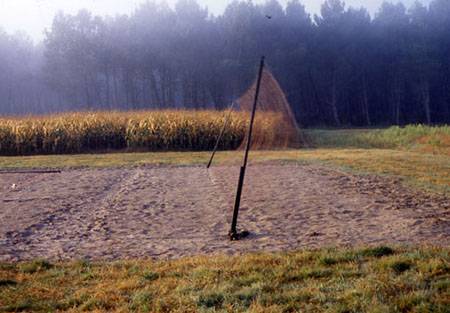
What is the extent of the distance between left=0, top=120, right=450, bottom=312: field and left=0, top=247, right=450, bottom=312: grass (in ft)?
0.04

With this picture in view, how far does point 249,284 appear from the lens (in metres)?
3.98

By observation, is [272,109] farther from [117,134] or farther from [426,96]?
[426,96]

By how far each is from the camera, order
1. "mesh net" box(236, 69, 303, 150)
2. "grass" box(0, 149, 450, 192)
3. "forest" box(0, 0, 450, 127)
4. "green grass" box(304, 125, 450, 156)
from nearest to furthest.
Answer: "mesh net" box(236, 69, 303, 150) → "grass" box(0, 149, 450, 192) → "green grass" box(304, 125, 450, 156) → "forest" box(0, 0, 450, 127)

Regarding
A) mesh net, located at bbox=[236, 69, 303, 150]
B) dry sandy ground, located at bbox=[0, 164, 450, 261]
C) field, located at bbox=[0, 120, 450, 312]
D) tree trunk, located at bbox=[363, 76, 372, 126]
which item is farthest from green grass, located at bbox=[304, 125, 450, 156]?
tree trunk, located at bbox=[363, 76, 372, 126]

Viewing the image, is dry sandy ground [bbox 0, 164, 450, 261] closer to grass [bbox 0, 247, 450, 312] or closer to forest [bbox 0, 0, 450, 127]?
grass [bbox 0, 247, 450, 312]

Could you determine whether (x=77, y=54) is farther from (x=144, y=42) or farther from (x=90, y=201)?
(x=90, y=201)

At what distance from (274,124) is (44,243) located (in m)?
2.95

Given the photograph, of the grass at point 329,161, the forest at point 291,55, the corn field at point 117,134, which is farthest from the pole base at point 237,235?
the forest at point 291,55

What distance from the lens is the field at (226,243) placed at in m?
3.72

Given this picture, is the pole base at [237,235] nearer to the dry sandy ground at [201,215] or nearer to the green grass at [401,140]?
the dry sandy ground at [201,215]

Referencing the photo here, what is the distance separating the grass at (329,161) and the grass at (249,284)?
5.45 meters

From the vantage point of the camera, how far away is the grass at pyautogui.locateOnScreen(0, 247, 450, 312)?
11.7ft

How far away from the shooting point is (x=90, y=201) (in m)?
8.45

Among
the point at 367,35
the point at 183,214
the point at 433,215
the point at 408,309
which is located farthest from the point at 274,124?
the point at 367,35
